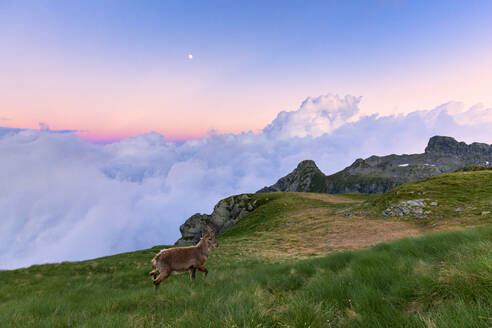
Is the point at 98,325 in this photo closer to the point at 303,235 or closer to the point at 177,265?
the point at 177,265

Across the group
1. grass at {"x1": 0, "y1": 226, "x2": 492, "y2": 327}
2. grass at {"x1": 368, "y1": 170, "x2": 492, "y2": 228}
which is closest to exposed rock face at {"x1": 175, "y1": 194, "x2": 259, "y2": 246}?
grass at {"x1": 368, "y1": 170, "x2": 492, "y2": 228}

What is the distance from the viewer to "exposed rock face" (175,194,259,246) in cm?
6762

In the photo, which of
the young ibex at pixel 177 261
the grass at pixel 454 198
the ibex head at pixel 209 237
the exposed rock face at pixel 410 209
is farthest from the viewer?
the exposed rock face at pixel 410 209

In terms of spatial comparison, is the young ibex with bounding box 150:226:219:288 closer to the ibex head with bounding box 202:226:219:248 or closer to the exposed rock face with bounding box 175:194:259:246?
the ibex head with bounding box 202:226:219:248

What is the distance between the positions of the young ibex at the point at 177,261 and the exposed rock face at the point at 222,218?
56223 millimetres

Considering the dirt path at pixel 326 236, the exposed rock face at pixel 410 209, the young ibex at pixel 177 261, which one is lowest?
the dirt path at pixel 326 236

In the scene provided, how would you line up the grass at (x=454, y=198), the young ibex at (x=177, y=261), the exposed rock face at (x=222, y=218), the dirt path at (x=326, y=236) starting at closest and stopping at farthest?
the young ibex at (x=177, y=261), the dirt path at (x=326, y=236), the grass at (x=454, y=198), the exposed rock face at (x=222, y=218)

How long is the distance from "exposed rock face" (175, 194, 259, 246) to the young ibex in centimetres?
5622

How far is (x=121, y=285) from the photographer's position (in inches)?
494

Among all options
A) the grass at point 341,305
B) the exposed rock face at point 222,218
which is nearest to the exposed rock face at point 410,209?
the grass at point 341,305

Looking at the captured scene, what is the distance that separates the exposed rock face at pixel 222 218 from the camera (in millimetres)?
67625

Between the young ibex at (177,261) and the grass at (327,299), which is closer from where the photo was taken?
the grass at (327,299)

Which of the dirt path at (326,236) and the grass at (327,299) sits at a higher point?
the grass at (327,299)

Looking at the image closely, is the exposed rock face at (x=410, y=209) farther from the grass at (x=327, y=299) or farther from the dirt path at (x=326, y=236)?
the grass at (x=327, y=299)
